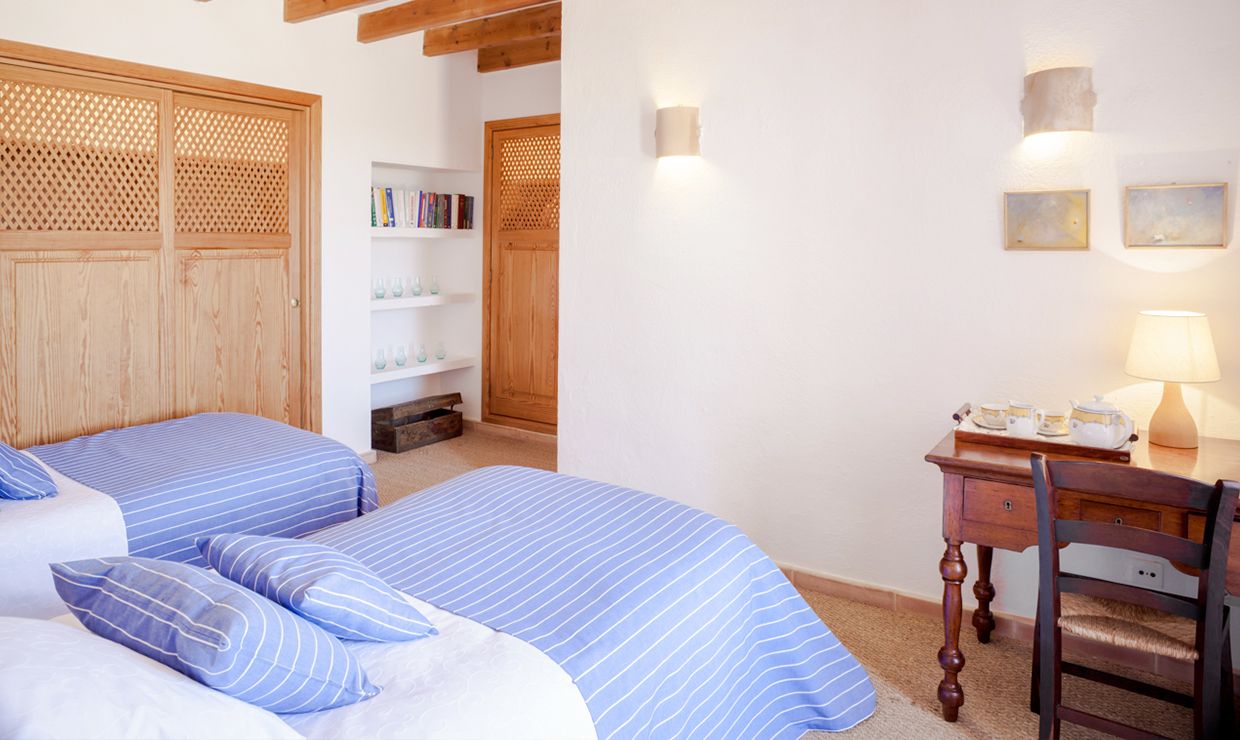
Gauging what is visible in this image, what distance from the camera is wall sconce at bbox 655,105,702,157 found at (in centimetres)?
345

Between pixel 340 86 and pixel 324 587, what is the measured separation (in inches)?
147

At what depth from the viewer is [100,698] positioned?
4.04ft

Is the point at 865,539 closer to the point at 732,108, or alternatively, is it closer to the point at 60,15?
the point at 732,108

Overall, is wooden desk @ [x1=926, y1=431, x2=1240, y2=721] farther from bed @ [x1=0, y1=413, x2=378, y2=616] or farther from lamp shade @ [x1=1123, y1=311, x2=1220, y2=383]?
bed @ [x1=0, y1=413, x2=378, y2=616]

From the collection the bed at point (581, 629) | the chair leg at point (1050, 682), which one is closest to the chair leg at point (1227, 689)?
the chair leg at point (1050, 682)

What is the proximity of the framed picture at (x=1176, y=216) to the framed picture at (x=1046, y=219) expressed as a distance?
0.12 m

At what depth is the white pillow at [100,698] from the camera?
1179 millimetres

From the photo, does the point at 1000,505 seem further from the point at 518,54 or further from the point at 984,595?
the point at 518,54

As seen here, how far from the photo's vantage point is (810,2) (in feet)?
10.5

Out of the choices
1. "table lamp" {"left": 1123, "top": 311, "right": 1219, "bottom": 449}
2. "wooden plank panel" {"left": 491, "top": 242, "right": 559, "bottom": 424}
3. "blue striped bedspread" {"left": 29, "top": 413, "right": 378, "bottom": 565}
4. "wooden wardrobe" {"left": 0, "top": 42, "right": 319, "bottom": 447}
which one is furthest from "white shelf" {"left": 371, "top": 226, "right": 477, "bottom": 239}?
"table lamp" {"left": 1123, "top": 311, "right": 1219, "bottom": 449}

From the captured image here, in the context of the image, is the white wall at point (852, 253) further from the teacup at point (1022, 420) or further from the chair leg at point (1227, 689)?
the chair leg at point (1227, 689)

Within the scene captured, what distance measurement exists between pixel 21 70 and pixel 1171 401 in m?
4.26

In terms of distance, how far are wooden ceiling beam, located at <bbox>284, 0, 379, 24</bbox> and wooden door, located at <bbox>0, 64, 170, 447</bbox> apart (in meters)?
0.76

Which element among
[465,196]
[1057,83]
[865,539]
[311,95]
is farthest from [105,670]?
[465,196]
